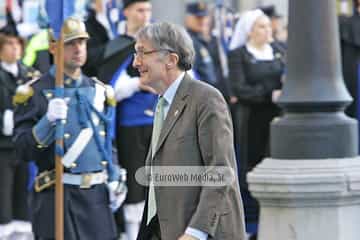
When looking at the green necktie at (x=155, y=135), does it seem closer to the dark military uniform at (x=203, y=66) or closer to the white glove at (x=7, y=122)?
the white glove at (x=7, y=122)

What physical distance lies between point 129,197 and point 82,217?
261 cm

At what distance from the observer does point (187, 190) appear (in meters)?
6.49

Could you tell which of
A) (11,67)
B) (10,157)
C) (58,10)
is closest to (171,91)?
(58,10)

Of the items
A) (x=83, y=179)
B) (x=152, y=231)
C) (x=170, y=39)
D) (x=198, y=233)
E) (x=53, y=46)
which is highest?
(x=170, y=39)

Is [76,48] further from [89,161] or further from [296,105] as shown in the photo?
[296,105]

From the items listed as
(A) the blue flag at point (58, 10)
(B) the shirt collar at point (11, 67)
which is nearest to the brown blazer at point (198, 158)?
(A) the blue flag at point (58, 10)

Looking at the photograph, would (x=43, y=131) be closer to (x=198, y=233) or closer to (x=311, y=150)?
(x=311, y=150)

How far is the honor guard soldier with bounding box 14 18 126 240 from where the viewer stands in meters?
8.55

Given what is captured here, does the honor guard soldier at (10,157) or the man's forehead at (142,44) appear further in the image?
the honor guard soldier at (10,157)

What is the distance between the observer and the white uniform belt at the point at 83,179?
28.2 feet

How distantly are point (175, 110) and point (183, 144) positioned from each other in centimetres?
20

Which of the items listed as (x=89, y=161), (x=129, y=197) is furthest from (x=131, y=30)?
(x=89, y=161)

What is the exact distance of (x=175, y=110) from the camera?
6.60 m

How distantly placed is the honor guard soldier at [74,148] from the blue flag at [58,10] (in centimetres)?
18
